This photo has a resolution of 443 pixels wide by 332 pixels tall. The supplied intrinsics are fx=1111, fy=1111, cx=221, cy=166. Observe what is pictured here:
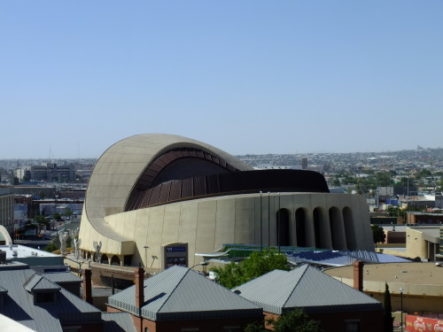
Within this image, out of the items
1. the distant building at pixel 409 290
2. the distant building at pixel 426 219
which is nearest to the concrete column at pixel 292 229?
the distant building at pixel 409 290

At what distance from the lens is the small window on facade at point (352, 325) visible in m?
49.0

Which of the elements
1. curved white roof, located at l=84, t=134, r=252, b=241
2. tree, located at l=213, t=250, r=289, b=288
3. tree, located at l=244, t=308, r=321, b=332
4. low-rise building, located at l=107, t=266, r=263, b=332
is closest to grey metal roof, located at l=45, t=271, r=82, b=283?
low-rise building, located at l=107, t=266, r=263, b=332

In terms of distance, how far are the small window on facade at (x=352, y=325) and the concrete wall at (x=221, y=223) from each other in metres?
51.4

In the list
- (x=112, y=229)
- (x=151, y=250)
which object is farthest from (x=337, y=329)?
(x=112, y=229)

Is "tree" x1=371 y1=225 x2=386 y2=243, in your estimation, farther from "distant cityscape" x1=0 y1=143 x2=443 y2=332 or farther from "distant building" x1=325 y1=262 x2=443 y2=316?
"distant building" x1=325 y1=262 x2=443 y2=316

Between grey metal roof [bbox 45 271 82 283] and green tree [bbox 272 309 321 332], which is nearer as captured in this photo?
green tree [bbox 272 309 321 332]

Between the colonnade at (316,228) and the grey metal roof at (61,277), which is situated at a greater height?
the grey metal roof at (61,277)

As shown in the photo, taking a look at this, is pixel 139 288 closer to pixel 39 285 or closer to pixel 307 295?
pixel 39 285

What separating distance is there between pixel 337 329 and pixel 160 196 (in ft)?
202

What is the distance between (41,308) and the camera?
155 ft

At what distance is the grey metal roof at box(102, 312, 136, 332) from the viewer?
Answer: 159 ft

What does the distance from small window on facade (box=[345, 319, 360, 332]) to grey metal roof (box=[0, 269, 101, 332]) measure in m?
10.9

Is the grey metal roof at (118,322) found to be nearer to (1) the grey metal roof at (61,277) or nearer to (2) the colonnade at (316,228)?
(1) the grey metal roof at (61,277)

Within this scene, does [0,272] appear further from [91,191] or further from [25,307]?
[91,191]
